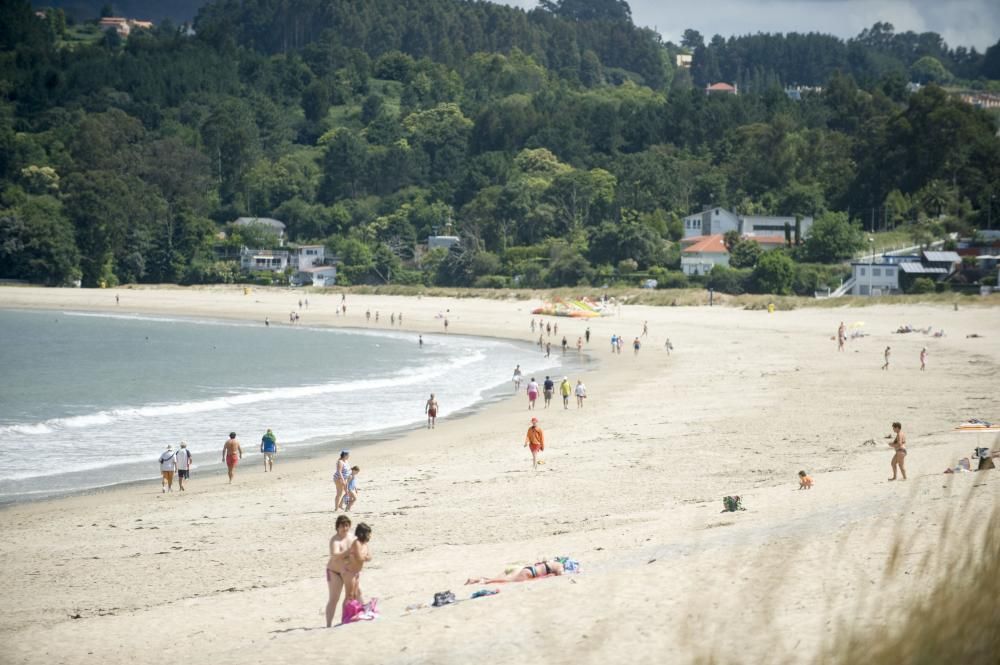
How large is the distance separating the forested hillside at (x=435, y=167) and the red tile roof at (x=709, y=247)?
161cm

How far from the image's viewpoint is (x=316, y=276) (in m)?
87.3

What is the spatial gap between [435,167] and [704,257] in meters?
45.2

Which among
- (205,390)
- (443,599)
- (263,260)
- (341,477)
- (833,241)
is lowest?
(205,390)


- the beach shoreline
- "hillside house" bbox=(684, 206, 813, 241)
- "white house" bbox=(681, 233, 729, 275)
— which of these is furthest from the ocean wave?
"hillside house" bbox=(684, 206, 813, 241)

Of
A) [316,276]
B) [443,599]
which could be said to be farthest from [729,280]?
[443,599]

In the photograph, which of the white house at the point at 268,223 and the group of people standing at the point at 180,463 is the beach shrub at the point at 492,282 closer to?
the white house at the point at 268,223

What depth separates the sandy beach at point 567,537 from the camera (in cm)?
697

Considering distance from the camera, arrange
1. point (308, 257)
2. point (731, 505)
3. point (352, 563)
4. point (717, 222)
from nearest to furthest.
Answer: point (352, 563)
point (731, 505)
point (717, 222)
point (308, 257)

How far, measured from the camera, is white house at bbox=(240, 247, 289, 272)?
296ft

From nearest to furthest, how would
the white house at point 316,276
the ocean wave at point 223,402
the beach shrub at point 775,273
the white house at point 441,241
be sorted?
the ocean wave at point 223,402
the beach shrub at point 775,273
the white house at point 316,276
the white house at point 441,241

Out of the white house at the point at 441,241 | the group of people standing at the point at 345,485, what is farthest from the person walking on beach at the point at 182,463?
the white house at the point at 441,241

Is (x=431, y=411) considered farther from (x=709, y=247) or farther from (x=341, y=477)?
(x=709, y=247)

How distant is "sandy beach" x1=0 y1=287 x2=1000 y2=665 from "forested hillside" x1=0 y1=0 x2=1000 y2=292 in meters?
40.1

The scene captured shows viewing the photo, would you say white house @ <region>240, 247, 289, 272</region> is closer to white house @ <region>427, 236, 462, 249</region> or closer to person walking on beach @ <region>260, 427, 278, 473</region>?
white house @ <region>427, 236, 462, 249</region>
